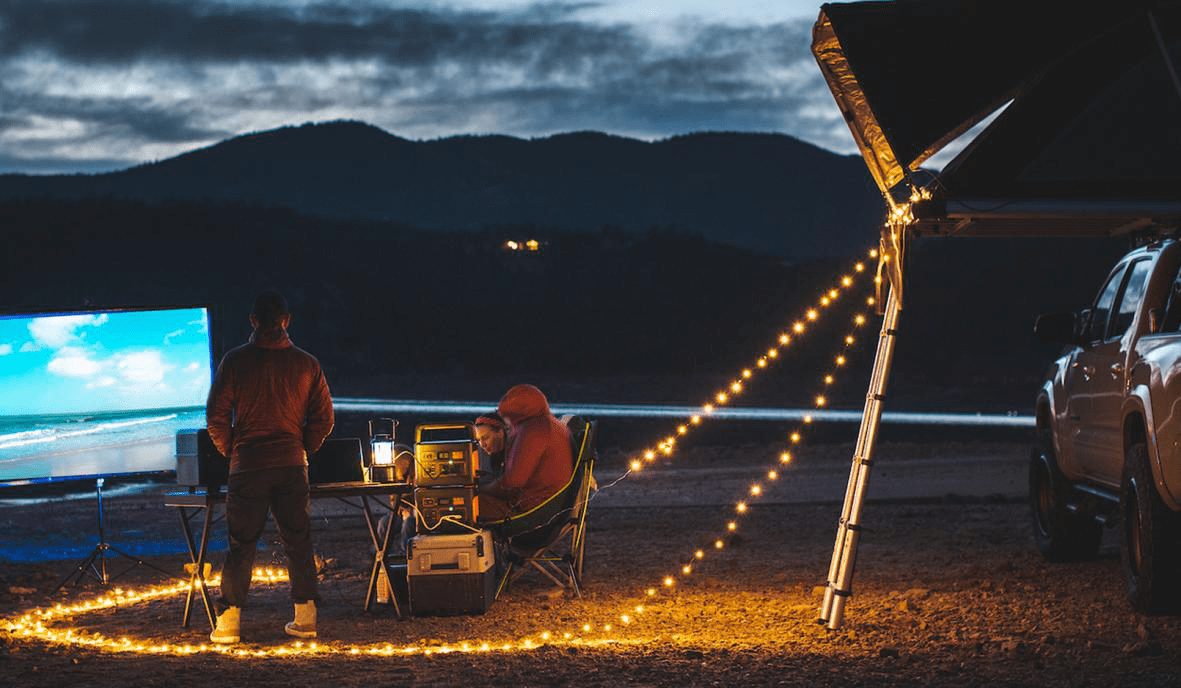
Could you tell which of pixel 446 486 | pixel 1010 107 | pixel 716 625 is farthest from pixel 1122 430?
pixel 446 486

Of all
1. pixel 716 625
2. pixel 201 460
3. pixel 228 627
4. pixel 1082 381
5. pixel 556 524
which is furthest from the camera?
pixel 1082 381

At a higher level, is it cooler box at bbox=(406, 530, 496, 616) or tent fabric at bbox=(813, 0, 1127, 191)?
tent fabric at bbox=(813, 0, 1127, 191)

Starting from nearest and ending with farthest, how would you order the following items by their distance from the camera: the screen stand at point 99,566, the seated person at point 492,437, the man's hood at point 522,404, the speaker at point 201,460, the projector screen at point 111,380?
the speaker at point 201,460 < the man's hood at point 522,404 < the seated person at point 492,437 < the screen stand at point 99,566 < the projector screen at point 111,380

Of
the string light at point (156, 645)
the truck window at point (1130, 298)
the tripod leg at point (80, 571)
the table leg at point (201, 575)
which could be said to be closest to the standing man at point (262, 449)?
the string light at point (156, 645)

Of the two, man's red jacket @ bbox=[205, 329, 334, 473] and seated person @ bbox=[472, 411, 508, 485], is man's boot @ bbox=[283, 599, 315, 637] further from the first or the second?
seated person @ bbox=[472, 411, 508, 485]

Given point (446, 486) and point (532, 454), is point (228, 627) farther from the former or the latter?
point (532, 454)

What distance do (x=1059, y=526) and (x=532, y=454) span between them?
3800 mm

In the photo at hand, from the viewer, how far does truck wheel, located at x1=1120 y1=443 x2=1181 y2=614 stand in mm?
6867

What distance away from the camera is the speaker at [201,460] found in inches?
306

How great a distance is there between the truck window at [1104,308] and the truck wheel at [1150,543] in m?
1.56

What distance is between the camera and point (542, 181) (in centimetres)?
11025

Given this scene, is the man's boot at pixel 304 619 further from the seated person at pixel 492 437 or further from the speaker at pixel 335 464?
the seated person at pixel 492 437

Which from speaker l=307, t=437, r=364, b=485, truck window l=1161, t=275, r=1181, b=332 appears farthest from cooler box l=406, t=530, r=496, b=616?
truck window l=1161, t=275, r=1181, b=332

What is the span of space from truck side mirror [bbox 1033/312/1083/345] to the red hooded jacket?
3.20 m
